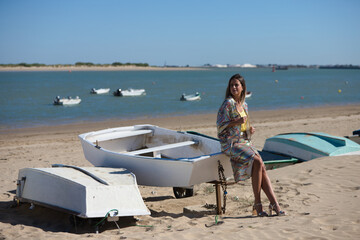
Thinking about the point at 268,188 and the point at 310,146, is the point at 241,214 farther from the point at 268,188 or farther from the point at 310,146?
the point at 310,146

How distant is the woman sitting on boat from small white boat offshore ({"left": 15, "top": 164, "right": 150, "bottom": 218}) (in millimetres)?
1407

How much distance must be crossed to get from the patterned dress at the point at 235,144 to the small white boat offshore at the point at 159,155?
0.32 m

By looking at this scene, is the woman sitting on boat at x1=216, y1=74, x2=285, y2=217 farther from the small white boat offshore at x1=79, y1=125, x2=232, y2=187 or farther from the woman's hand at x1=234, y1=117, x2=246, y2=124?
the small white boat offshore at x1=79, y1=125, x2=232, y2=187

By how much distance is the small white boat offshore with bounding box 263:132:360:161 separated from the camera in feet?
30.0

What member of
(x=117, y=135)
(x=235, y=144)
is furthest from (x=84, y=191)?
(x=117, y=135)

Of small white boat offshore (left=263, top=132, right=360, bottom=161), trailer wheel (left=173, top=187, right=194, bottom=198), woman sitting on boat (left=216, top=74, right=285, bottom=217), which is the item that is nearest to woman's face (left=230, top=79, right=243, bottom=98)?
woman sitting on boat (left=216, top=74, right=285, bottom=217)

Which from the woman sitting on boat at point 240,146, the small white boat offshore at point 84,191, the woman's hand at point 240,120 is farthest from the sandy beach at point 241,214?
the woman's hand at point 240,120

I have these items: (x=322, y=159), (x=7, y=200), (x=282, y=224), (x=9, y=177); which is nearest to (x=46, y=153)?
(x=9, y=177)

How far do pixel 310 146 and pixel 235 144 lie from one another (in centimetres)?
422

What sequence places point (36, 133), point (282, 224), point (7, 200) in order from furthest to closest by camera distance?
point (36, 133) < point (7, 200) < point (282, 224)

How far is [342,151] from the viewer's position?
359 inches

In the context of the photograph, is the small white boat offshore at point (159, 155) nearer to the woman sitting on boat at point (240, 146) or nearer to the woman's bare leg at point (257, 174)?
the woman sitting on boat at point (240, 146)

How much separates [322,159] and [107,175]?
4.95 meters

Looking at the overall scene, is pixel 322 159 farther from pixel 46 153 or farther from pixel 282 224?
pixel 46 153
